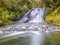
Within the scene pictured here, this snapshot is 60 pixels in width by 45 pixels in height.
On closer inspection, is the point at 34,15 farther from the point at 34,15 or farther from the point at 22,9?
the point at 22,9

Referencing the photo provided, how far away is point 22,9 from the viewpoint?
1580 centimetres

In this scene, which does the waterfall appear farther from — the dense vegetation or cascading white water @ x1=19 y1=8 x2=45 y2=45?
the dense vegetation

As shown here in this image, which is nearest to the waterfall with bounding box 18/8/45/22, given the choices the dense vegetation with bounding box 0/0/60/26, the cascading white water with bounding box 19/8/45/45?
the cascading white water with bounding box 19/8/45/45

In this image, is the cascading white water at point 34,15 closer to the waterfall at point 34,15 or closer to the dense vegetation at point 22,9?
the waterfall at point 34,15

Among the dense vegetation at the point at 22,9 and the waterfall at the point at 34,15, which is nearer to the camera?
the dense vegetation at the point at 22,9

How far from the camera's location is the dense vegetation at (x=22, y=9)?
13484 millimetres

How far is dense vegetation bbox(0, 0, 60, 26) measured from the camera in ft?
44.2

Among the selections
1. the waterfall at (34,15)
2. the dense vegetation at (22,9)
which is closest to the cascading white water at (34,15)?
the waterfall at (34,15)

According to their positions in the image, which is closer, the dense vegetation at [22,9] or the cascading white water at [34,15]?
the dense vegetation at [22,9]

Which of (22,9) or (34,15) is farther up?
(22,9)

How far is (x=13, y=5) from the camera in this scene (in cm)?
1512

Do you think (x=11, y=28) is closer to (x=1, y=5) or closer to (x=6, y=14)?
(x=6, y=14)

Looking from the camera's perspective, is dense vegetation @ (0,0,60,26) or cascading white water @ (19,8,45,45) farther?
cascading white water @ (19,8,45,45)

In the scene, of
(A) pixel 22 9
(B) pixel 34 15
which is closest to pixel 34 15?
(B) pixel 34 15
